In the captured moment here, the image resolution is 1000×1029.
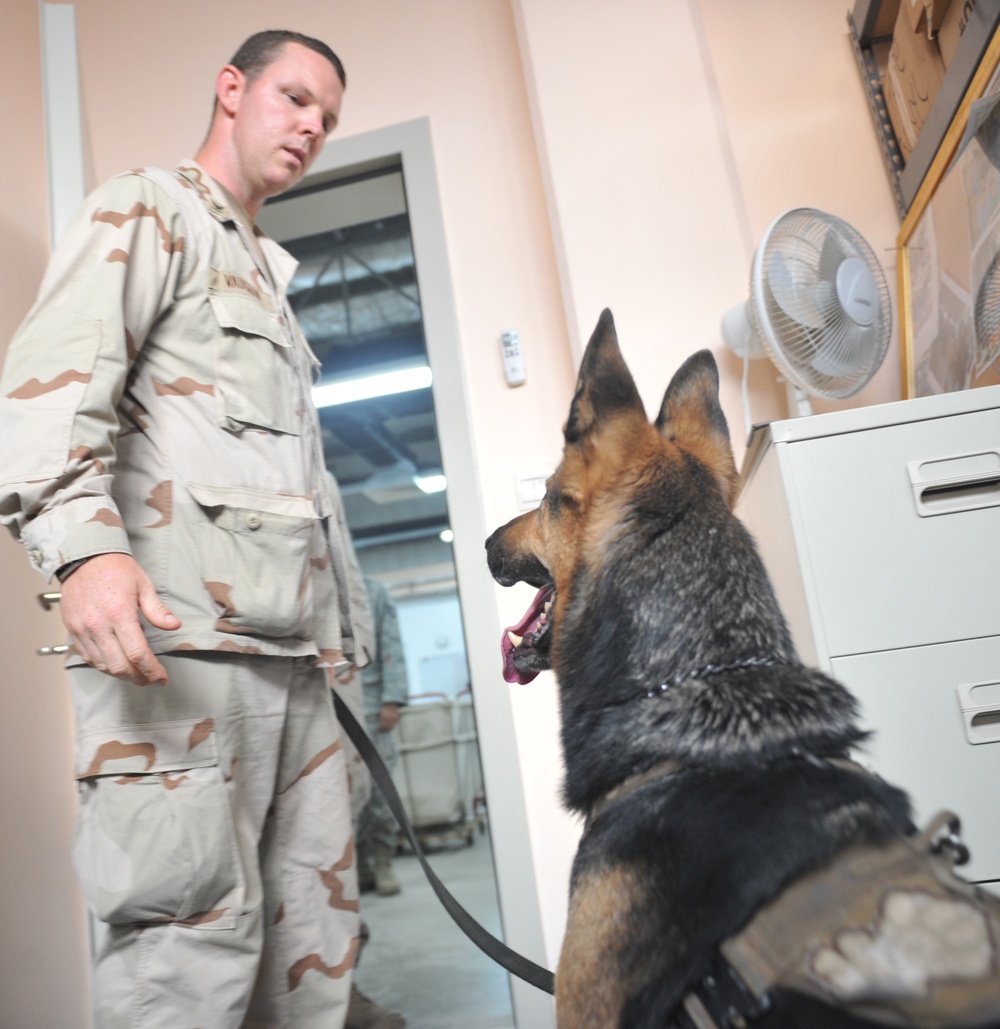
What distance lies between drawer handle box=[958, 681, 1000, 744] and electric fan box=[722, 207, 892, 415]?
2.48ft

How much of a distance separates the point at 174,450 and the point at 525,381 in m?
1.40

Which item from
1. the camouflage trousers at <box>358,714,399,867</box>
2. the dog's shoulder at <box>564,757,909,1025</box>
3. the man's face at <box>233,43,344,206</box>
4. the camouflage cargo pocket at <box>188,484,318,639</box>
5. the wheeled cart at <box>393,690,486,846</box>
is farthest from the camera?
the wheeled cart at <box>393,690,486,846</box>

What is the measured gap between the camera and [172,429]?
120 cm

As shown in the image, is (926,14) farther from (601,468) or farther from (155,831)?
(155,831)

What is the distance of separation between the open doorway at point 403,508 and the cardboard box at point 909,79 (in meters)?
1.41

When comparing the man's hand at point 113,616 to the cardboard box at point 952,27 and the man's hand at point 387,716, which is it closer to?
the cardboard box at point 952,27

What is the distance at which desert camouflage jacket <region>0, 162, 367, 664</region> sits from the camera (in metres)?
1.01

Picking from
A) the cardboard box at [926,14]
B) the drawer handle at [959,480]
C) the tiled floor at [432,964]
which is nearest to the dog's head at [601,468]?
the drawer handle at [959,480]

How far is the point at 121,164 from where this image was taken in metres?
2.82

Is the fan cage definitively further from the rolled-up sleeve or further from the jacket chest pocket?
the rolled-up sleeve

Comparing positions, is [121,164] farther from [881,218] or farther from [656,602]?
[656,602]

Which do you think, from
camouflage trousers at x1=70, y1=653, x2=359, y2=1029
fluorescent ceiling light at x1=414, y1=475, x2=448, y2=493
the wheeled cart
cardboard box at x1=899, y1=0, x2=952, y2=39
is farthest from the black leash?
fluorescent ceiling light at x1=414, y1=475, x2=448, y2=493

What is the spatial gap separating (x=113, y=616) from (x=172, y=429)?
36 cm

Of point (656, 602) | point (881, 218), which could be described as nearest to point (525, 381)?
point (881, 218)
